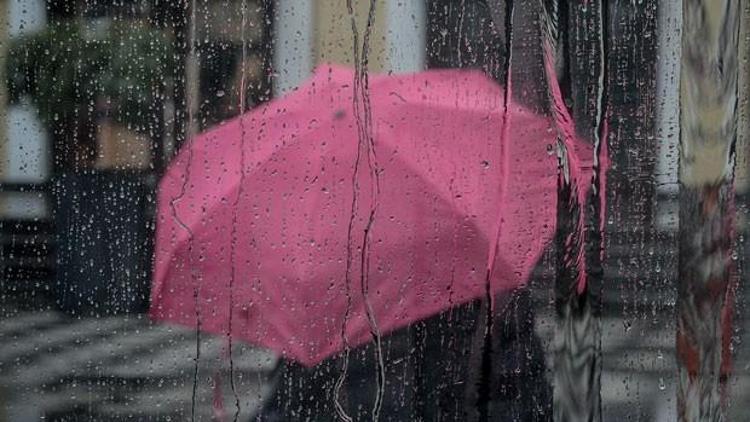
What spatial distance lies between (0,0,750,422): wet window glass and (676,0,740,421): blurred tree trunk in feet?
0.94

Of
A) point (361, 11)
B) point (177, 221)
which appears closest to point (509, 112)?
point (361, 11)

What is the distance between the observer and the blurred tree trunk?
1.58 meters

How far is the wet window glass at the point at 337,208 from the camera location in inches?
77.9

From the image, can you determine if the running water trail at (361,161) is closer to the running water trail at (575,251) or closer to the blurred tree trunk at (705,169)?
the running water trail at (575,251)

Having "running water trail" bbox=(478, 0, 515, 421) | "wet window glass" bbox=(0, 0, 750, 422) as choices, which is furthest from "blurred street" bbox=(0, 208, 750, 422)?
"running water trail" bbox=(478, 0, 515, 421)

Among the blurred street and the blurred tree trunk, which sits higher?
the blurred tree trunk

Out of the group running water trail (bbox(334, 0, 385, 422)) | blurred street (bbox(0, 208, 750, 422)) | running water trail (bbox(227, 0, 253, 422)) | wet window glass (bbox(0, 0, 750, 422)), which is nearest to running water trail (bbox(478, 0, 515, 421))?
wet window glass (bbox(0, 0, 750, 422))

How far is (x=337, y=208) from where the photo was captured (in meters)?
2.00

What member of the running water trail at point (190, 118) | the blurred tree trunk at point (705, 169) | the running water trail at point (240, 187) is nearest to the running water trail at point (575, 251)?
the blurred tree trunk at point (705, 169)

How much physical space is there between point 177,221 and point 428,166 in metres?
0.59

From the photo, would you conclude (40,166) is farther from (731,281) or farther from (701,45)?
(731,281)

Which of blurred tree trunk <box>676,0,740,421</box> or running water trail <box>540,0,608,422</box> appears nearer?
blurred tree trunk <box>676,0,740,421</box>

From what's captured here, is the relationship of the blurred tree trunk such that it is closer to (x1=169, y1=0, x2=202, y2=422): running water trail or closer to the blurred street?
the blurred street

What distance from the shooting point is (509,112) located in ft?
6.64
